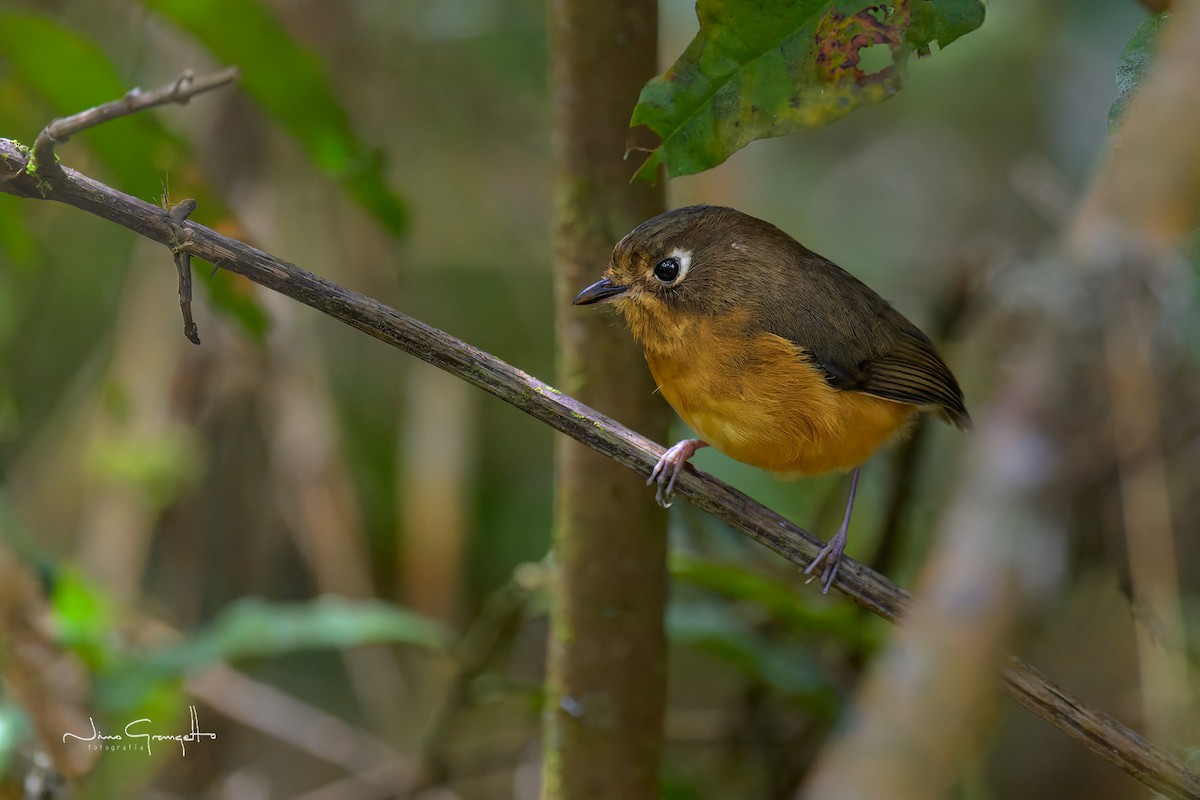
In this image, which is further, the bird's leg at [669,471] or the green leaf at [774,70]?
the bird's leg at [669,471]

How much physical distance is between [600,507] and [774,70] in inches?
40.0

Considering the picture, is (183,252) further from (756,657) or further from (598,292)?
(756,657)

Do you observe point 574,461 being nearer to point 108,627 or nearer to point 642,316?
point 642,316

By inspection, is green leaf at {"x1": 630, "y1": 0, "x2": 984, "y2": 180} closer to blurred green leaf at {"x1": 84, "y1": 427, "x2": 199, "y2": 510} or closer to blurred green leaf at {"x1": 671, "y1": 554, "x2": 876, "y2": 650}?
blurred green leaf at {"x1": 671, "y1": 554, "x2": 876, "y2": 650}

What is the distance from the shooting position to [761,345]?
2.56 metres

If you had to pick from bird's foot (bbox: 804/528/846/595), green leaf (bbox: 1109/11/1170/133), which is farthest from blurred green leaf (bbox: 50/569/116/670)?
green leaf (bbox: 1109/11/1170/133)

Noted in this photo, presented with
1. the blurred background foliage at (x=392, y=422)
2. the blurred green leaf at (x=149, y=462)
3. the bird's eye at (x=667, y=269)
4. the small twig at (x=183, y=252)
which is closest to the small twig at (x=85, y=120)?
the small twig at (x=183, y=252)

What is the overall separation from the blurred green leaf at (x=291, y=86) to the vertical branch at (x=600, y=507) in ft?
1.57

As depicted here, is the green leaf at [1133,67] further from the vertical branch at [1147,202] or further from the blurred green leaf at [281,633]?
the blurred green leaf at [281,633]

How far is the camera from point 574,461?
245 centimetres

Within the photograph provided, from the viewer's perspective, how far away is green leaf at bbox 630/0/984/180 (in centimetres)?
186

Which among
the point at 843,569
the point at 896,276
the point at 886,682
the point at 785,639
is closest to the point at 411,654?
the point at 785,639

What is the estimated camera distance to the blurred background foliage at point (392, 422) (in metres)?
2.85

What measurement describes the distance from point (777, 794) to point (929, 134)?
13.5ft
